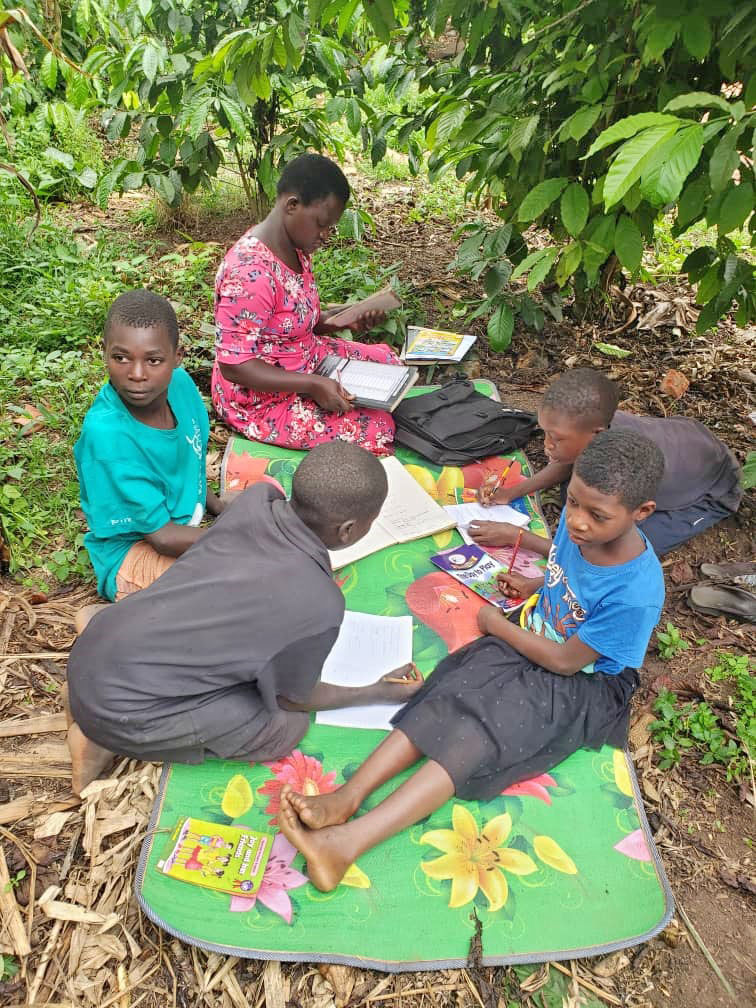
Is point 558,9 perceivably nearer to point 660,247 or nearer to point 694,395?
point 694,395

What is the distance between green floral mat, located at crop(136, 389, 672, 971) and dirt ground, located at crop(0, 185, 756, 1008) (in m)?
0.08

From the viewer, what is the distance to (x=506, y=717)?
2049 millimetres

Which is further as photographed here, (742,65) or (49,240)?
(49,240)

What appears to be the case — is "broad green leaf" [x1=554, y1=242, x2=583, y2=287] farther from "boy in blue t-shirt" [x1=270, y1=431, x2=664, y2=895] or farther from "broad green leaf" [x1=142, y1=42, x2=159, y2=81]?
"broad green leaf" [x1=142, y1=42, x2=159, y2=81]

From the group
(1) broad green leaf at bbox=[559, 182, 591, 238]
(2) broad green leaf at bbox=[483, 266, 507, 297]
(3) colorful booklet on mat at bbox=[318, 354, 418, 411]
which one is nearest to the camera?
(1) broad green leaf at bbox=[559, 182, 591, 238]

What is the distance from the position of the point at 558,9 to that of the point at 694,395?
2077 mm

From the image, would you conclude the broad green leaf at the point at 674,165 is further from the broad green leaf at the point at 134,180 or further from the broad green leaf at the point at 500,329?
the broad green leaf at the point at 134,180

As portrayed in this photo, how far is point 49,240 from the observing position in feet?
16.5

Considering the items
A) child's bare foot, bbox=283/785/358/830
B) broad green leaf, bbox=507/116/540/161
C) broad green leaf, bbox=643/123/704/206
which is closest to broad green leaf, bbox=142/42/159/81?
broad green leaf, bbox=507/116/540/161

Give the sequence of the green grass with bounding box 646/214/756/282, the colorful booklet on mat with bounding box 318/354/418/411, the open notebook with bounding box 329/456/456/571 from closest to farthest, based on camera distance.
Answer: the open notebook with bounding box 329/456/456/571 < the colorful booklet on mat with bounding box 318/354/418/411 < the green grass with bounding box 646/214/756/282

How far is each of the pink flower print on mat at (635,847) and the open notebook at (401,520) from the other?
1.36 m

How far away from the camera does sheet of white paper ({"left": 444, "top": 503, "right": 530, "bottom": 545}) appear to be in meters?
3.09

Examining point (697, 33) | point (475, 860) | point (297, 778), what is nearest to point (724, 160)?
point (697, 33)

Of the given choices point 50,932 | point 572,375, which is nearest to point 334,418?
point 572,375
